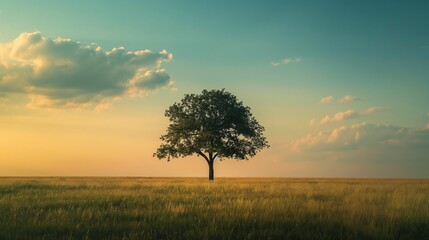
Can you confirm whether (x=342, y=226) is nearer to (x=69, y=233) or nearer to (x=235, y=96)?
(x=69, y=233)

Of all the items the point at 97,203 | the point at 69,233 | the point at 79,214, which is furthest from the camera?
the point at 97,203

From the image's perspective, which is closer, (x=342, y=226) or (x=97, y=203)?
(x=342, y=226)

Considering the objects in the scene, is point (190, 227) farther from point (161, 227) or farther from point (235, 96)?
point (235, 96)

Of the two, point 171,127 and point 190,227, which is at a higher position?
point 171,127

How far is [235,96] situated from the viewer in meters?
53.5

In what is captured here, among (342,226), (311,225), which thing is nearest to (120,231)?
(311,225)

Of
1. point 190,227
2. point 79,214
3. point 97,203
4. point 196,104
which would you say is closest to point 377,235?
point 190,227

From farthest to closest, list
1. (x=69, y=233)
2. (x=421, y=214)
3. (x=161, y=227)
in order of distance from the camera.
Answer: (x=421, y=214) → (x=161, y=227) → (x=69, y=233)

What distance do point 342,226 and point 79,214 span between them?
635 cm

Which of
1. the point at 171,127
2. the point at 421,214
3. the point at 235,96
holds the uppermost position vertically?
the point at 235,96

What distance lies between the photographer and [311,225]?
8.62 meters

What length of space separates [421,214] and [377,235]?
4.23m

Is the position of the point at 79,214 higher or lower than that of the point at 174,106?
→ lower

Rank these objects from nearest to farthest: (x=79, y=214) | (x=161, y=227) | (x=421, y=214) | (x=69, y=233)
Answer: (x=69, y=233) → (x=161, y=227) → (x=79, y=214) → (x=421, y=214)
